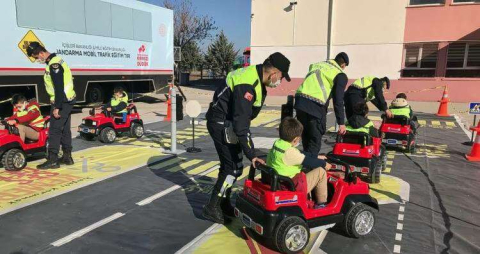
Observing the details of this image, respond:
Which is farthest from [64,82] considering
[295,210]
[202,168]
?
[295,210]

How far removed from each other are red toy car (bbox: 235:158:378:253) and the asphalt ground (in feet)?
0.71

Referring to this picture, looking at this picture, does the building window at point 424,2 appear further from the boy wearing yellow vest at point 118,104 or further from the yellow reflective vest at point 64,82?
the yellow reflective vest at point 64,82

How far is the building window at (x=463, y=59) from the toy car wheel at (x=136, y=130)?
16749 mm

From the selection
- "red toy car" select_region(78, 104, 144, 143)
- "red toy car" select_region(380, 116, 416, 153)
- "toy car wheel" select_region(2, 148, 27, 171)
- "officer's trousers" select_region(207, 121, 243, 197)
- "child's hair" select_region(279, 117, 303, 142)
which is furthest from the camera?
"red toy car" select_region(78, 104, 144, 143)

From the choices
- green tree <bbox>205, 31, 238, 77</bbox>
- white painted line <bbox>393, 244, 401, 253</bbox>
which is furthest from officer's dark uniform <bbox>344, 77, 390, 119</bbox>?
green tree <bbox>205, 31, 238, 77</bbox>

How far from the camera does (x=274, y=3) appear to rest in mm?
21609

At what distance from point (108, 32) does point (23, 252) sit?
12243mm

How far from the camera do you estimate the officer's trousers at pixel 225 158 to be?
379cm

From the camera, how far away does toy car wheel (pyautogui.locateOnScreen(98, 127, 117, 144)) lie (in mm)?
8137

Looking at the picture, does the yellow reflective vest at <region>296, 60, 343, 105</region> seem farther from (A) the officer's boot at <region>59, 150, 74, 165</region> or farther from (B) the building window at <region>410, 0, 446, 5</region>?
(B) the building window at <region>410, 0, 446, 5</region>

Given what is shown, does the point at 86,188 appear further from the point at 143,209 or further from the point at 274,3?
the point at 274,3

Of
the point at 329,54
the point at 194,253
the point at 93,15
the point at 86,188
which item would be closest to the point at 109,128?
the point at 86,188

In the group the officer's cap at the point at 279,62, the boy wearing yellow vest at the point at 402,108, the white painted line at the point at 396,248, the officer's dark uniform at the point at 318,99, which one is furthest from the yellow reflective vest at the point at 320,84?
the boy wearing yellow vest at the point at 402,108

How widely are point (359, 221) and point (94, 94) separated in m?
13.4
